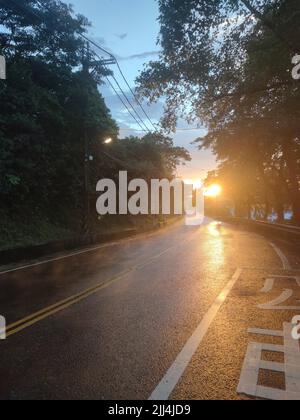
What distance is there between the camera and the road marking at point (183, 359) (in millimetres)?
4457

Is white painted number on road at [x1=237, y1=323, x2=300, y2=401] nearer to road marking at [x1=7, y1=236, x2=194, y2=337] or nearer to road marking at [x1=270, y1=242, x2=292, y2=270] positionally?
road marking at [x1=7, y1=236, x2=194, y2=337]

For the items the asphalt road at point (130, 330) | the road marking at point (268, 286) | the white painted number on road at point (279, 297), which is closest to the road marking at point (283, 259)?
the asphalt road at point (130, 330)

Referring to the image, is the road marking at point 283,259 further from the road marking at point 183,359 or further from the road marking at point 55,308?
the road marking at point 183,359

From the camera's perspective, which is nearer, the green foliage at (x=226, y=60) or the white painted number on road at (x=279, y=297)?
the white painted number on road at (x=279, y=297)

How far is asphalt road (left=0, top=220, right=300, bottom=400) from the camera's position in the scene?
15.4 ft

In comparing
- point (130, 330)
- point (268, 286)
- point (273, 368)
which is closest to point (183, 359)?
point (273, 368)

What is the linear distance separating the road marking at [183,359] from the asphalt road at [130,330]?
12 mm

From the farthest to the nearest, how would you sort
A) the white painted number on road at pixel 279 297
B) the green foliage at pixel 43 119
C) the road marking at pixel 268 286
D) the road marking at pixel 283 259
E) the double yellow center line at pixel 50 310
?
the green foliage at pixel 43 119
the road marking at pixel 283 259
the road marking at pixel 268 286
the white painted number on road at pixel 279 297
the double yellow center line at pixel 50 310

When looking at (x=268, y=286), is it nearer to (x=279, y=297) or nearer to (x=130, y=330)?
(x=279, y=297)

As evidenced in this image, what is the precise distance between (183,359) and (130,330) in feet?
4.98

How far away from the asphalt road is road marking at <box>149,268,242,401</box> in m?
0.01

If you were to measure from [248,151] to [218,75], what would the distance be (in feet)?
→ 77.2

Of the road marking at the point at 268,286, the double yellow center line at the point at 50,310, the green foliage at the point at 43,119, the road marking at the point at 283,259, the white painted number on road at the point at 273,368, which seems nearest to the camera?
the white painted number on road at the point at 273,368
